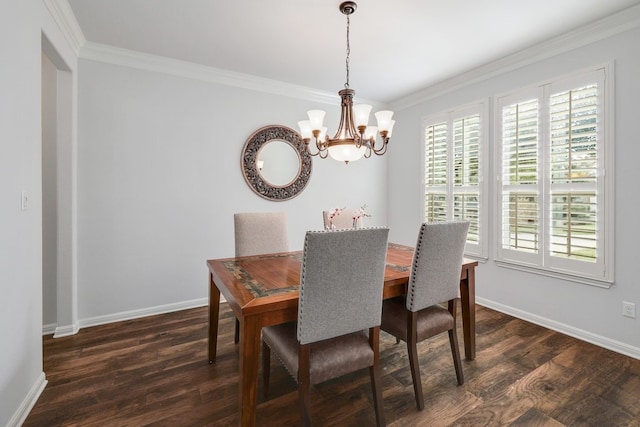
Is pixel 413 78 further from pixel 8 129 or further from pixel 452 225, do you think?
pixel 8 129

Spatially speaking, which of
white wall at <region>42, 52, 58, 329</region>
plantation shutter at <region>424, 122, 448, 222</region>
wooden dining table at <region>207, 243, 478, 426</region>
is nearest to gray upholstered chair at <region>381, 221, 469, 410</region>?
wooden dining table at <region>207, 243, 478, 426</region>

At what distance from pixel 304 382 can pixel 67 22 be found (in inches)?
118

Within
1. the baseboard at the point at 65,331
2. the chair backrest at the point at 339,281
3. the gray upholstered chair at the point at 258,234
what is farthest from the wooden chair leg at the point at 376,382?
the baseboard at the point at 65,331

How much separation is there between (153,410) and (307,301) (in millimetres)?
1181

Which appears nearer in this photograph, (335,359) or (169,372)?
(335,359)

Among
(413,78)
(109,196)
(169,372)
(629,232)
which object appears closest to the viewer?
(169,372)

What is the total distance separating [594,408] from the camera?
1.73m

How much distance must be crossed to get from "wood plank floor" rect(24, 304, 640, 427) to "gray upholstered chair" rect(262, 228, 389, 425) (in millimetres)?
386

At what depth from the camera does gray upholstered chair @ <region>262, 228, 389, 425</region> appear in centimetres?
138

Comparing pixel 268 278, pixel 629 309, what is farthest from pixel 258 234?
pixel 629 309

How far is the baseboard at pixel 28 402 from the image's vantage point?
5.12ft

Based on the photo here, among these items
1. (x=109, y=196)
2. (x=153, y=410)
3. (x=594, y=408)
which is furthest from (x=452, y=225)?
(x=109, y=196)

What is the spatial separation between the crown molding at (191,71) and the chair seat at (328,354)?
9.21 ft

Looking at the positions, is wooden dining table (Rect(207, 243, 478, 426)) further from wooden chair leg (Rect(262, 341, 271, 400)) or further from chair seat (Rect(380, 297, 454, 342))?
wooden chair leg (Rect(262, 341, 271, 400))
